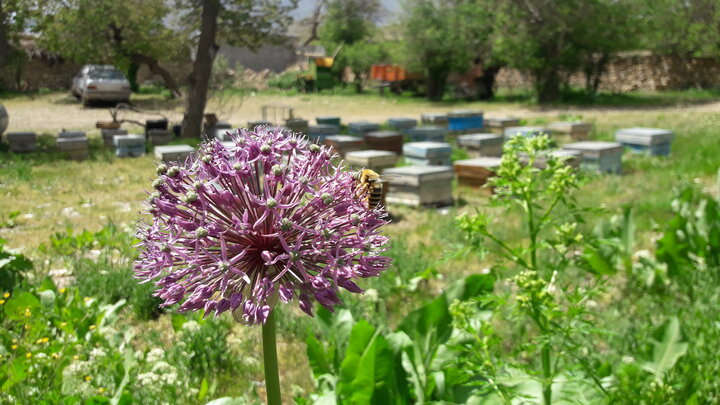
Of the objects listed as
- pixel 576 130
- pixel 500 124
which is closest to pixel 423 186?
pixel 576 130

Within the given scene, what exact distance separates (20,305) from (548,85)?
32.0 meters

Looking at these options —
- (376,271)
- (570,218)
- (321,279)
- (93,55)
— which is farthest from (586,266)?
(93,55)

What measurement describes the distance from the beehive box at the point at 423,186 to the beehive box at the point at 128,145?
904cm

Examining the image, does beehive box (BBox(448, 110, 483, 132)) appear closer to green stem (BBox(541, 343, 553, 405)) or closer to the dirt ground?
the dirt ground

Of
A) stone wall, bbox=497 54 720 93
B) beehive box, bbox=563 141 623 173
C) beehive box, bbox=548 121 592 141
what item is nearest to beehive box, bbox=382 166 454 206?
beehive box, bbox=563 141 623 173

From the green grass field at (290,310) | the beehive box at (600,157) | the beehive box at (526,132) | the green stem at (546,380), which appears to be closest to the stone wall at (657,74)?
the green grass field at (290,310)

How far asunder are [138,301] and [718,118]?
73.3 ft

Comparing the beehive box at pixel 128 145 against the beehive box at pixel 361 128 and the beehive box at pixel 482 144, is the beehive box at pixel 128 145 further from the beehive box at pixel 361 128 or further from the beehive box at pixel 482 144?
the beehive box at pixel 482 144

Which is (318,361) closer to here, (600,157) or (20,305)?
(20,305)

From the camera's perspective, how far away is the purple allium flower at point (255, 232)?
188cm

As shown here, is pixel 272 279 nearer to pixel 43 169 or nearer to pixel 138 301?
pixel 138 301

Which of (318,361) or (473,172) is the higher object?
(473,172)

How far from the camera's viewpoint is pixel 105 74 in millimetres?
35562

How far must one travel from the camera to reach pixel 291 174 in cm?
207
